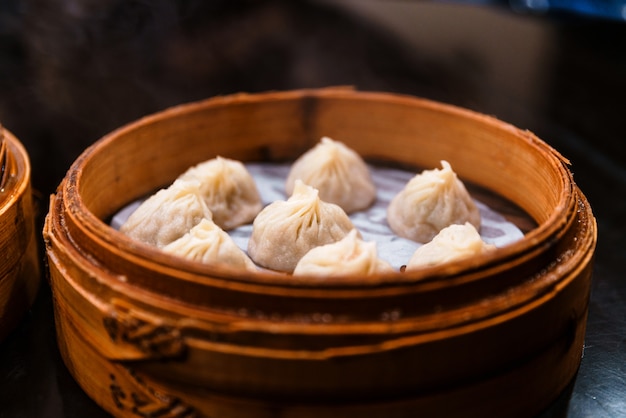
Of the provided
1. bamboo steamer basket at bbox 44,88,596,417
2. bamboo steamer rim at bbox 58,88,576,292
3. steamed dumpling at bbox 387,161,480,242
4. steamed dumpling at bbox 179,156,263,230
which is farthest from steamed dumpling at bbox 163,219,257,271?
steamed dumpling at bbox 387,161,480,242

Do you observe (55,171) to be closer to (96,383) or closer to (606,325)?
(96,383)

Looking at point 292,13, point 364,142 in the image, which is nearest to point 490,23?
point 292,13

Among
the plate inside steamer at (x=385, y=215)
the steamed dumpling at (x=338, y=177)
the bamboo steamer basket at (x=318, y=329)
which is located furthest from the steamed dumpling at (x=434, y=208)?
the bamboo steamer basket at (x=318, y=329)

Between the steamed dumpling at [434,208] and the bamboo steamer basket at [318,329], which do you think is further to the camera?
the steamed dumpling at [434,208]

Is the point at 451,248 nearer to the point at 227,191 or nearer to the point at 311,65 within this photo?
the point at 227,191

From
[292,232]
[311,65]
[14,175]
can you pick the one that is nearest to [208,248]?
[292,232]

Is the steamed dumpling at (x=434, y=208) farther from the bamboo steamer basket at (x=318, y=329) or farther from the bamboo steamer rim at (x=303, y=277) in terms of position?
the bamboo steamer basket at (x=318, y=329)

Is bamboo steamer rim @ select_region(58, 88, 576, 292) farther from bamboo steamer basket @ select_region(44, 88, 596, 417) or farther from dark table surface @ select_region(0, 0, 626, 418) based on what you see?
dark table surface @ select_region(0, 0, 626, 418)
